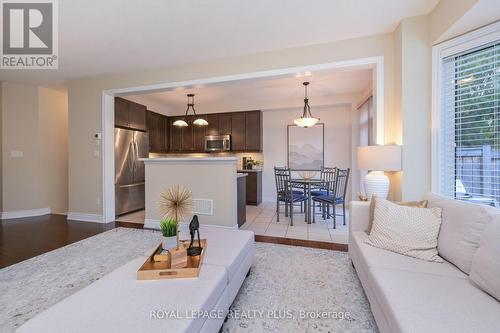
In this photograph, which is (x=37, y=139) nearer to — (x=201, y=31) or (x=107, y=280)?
(x=201, y=31)

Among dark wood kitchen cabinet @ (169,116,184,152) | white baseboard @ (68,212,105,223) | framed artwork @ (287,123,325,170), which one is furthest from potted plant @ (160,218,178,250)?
dark wood kitchen cabinet @ (169,116,184,152)

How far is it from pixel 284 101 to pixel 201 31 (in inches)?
121

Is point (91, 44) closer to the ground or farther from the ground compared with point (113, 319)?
farther from the ground

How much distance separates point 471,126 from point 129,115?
5267 millimetres

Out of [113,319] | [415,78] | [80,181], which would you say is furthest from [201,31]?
[80,181]

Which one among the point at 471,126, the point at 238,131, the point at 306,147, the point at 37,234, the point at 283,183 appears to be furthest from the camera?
the point at 238,131

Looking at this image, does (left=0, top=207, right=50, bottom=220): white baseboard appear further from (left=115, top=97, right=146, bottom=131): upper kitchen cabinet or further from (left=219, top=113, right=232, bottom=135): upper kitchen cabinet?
(left=219, top=113, right=232, bottom=135): upper kitchen cabinet

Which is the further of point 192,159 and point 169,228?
point 192,159

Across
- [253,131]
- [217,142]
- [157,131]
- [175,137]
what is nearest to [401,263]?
[253,131]

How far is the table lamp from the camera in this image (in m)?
2.34

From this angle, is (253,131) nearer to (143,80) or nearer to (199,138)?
(199,138)

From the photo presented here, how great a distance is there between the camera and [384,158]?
2338mm

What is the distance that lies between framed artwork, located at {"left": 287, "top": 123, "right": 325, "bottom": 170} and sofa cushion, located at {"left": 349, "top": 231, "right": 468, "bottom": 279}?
3908 millimetres

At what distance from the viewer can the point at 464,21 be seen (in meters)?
1.91
